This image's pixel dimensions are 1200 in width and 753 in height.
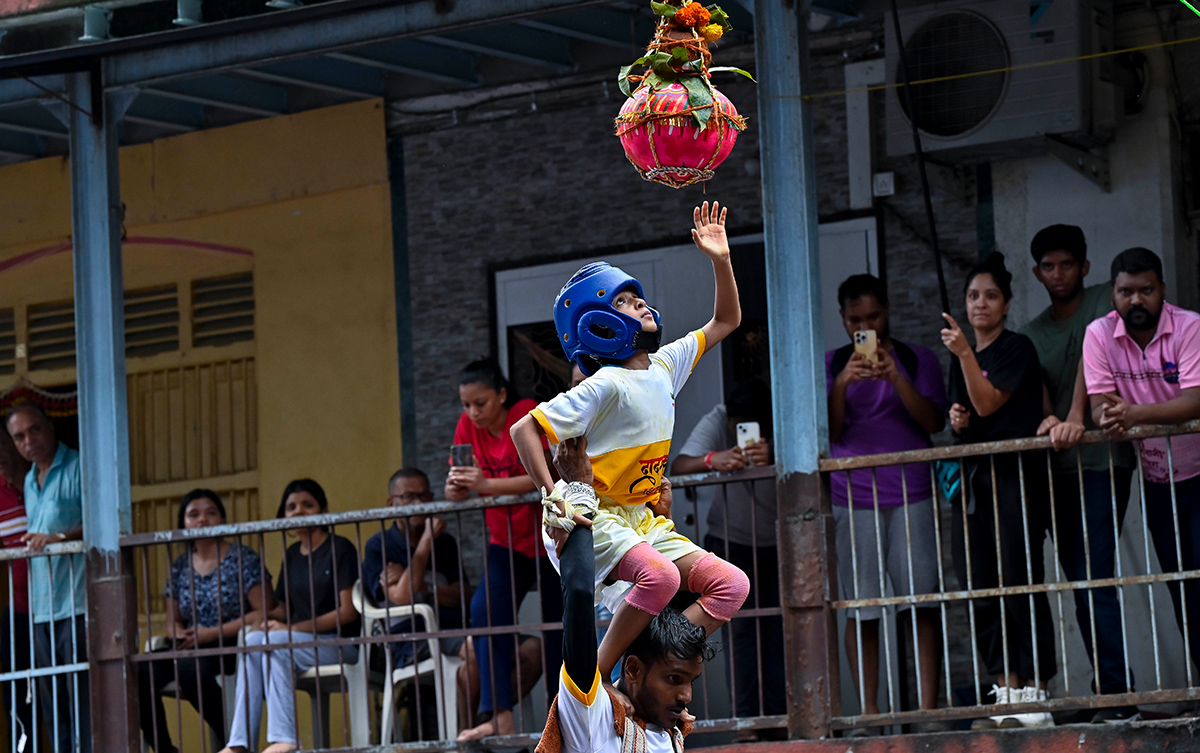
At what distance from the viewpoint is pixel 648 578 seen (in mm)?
5016

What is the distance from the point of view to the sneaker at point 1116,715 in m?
6.94

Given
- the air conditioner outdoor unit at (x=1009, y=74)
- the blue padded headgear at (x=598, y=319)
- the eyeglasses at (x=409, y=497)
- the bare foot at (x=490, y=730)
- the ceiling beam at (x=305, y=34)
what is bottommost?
the bare foot at (x=490, y=730)

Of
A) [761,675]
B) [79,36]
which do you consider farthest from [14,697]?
[761,675]

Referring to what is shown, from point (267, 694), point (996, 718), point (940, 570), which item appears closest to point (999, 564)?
point (940, 570)

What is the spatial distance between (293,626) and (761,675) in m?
2.63

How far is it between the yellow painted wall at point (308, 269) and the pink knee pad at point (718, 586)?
528 centimetres

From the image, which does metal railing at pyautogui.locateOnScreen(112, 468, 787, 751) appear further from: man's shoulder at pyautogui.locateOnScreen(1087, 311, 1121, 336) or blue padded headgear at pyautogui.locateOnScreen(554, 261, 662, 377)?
blue padded headgear at pyautogui.locateOnScreen(554, 261, 662, 377)

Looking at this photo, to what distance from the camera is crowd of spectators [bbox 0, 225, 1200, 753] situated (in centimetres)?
707

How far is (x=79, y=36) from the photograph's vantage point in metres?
8.04

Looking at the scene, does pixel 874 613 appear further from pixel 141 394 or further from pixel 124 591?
pixel 141 394

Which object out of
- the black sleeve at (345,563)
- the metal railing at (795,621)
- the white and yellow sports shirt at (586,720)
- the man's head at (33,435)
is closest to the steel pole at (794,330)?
the metal railing at (795,621)

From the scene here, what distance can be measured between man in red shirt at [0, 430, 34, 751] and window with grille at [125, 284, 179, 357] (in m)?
1.22

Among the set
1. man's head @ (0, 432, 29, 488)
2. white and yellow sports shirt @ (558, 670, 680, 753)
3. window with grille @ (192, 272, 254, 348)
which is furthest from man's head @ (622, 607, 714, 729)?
window with grille @ (192, 272, 254, 348)

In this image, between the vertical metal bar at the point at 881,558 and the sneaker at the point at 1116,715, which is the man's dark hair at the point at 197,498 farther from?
the sneaker at the point at 1116,715
